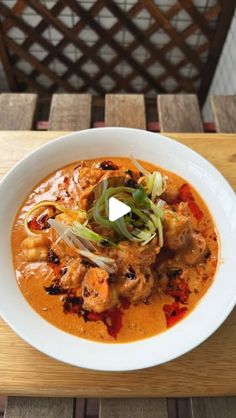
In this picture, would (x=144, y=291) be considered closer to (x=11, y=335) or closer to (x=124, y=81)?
(x=11, y=335)

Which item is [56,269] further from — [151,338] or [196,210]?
[196,210]

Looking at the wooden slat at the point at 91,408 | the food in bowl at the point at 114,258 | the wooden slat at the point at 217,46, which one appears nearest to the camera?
the food in bowl at the point at 114,258

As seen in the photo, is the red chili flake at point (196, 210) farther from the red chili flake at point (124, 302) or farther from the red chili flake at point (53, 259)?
the red chili flake at point (53, 259)

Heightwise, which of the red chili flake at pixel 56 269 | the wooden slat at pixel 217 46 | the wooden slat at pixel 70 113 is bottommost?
the red chili flake at pixel 56 269

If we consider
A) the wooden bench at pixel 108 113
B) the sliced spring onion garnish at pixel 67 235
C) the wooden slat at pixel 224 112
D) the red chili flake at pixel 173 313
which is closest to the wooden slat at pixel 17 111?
the wooden bench at pixel 108 113

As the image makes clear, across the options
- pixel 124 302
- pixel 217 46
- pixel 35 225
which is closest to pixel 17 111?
pixel 35 225
